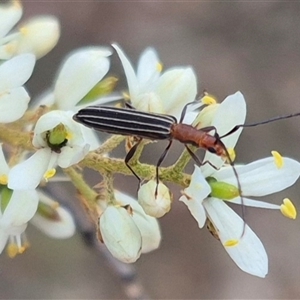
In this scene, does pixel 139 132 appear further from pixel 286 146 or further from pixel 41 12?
pixel 41 12

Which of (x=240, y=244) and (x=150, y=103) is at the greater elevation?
(x=150, y=103)

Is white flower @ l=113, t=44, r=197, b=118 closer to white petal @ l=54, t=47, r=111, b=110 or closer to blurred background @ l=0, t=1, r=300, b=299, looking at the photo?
white petal @ l=54, t=47, r=111, b=110

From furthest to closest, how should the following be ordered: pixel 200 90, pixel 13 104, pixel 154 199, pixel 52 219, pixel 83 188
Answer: pixel 200 90, pixel 52 219, pixel 83 188, pixel 13 104, pixel 154 199

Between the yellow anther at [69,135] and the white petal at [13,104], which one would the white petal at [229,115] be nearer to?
the yellow anther at [69,135]

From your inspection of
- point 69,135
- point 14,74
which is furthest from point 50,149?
point 14,74

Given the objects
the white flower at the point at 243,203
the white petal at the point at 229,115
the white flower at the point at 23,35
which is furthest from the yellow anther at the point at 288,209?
the white flower at the point at 23,35

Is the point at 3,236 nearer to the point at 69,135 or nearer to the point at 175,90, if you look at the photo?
the point at 69,135

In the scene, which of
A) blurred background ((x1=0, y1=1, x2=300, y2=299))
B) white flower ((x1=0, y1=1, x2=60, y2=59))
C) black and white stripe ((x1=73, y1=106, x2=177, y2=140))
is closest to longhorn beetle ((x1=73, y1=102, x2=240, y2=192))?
black and white stripe ((x1=73, y1=106, x2=177, y2=140))
